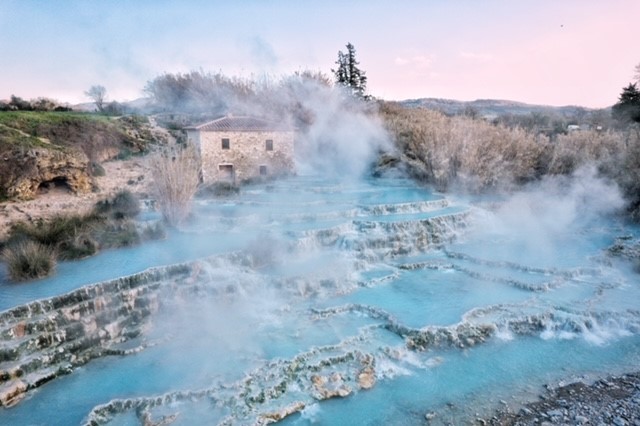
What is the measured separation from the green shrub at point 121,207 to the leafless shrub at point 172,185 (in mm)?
1512

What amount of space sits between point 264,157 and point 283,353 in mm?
14528

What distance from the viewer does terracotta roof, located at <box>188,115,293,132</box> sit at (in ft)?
58.4

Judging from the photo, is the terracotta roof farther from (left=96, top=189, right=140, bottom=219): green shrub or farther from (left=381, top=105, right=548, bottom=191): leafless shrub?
(left=381, top=105, right=548, bottom=191): leafless shrub

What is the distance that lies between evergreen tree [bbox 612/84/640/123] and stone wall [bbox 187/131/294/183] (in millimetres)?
18560

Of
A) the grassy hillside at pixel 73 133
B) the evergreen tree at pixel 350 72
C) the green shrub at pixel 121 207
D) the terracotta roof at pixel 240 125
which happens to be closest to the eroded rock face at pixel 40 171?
the grassy hillside at pixel 73 133

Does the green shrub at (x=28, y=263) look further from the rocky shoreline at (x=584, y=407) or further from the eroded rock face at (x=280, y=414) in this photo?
the rocky shoreline at (x=584, y=407)

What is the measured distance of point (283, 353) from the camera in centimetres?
567

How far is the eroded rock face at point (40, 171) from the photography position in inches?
488

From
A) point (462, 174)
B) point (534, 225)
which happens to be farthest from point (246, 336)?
point (462, 174)

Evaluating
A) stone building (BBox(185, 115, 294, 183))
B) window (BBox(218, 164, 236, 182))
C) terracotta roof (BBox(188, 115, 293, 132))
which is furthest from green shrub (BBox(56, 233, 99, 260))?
window (BBox(218, 164, 236, 182))

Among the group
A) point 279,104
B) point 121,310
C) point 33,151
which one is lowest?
point 121,310

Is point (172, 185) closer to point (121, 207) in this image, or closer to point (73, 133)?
point (121, 207)

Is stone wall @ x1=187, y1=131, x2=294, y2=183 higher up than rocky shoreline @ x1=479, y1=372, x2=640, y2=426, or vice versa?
stone wall @ x1=187, y1=131, x2=294, y2=183

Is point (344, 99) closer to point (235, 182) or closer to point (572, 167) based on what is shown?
point (235, 182)
